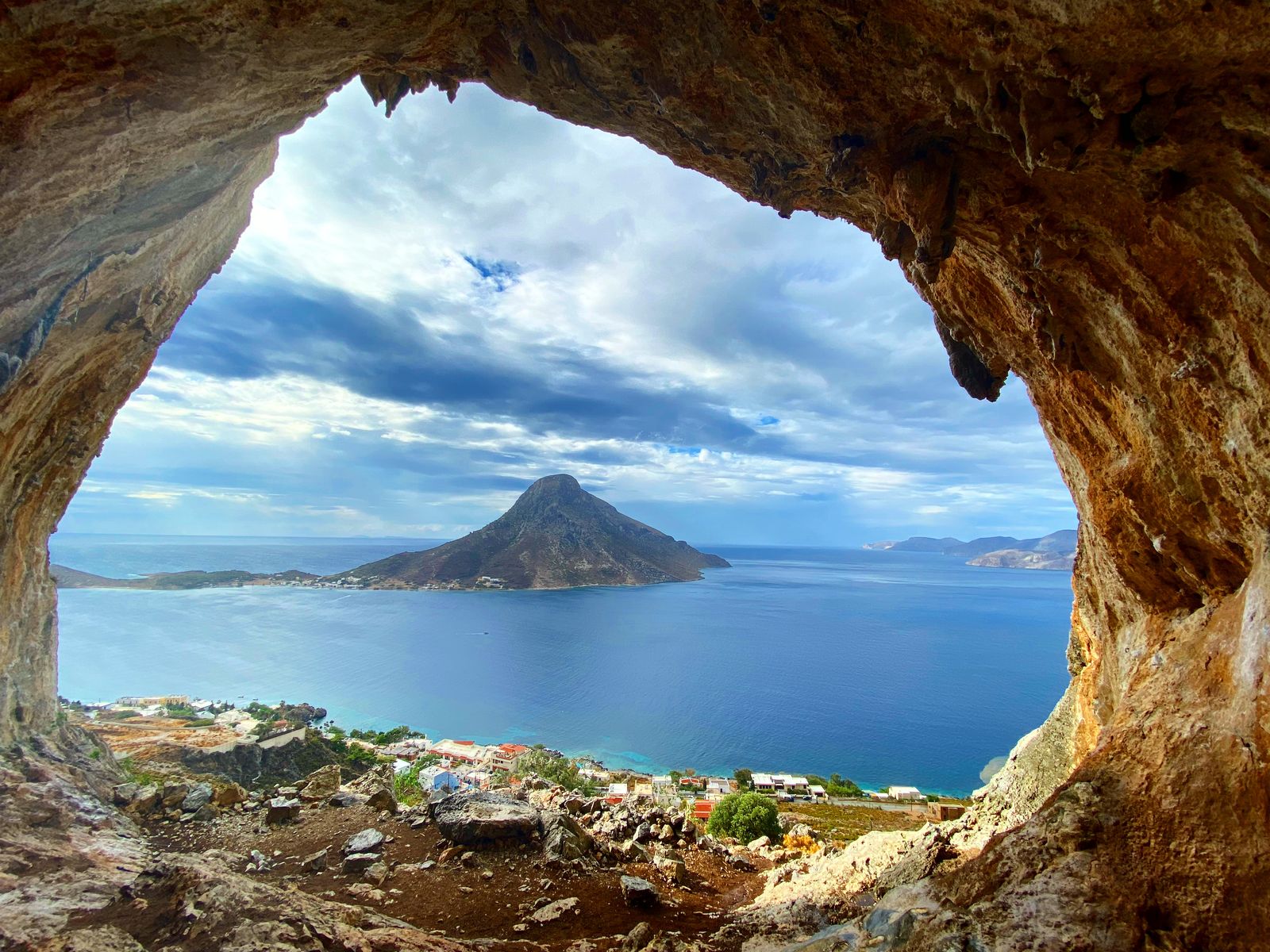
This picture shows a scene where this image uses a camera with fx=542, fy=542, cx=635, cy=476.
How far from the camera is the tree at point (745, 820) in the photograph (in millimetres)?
28891

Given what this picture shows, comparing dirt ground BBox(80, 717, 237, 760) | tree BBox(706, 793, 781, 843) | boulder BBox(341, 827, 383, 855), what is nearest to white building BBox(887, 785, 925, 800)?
tree BBox(706, 793, 781, 843)

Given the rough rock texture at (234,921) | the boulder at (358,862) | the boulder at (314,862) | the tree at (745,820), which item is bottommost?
the tree at (745,820)

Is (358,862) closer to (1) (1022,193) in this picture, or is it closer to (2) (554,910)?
(2) (554,910)

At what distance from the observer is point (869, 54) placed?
7512mm

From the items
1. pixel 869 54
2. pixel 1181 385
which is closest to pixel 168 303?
pixel 869 54

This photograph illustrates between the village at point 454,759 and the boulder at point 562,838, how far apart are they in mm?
20113

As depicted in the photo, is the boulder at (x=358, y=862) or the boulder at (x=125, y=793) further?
the boulder at (x=125, y=793)

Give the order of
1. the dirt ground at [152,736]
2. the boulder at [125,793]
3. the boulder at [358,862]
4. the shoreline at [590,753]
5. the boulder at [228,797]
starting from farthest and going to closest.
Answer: the shoreline at [590,753] → the dirt ground at [152,736] → the boulder at [228,797] → the boulder at [125,793] → the boulder at [358,862]

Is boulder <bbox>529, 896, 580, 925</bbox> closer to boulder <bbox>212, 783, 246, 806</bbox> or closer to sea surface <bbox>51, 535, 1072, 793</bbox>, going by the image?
boulder <bbox>212, 783, 246, 806</bbox>

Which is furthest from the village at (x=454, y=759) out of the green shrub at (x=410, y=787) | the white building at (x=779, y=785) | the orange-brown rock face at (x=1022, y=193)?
the orange-brown rock face at (x=1022, y=193)

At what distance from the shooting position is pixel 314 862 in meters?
13.6

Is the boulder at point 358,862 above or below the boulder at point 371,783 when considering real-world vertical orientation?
above

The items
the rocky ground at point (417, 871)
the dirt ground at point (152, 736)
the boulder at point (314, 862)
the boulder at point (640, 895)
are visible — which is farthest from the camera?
the dirt ground at point (152, 736)

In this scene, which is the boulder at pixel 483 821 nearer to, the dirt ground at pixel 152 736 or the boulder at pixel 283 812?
the boulder at pixel 283 812
